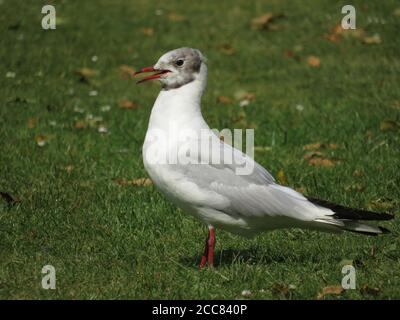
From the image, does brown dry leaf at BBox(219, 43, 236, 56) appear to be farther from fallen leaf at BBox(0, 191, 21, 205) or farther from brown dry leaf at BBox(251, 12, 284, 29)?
fallen leaf at BBox(0, 191, 21, 205)

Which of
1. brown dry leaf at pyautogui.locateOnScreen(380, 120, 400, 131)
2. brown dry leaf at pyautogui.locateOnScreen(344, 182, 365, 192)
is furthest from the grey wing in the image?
A: brown dry leaf at pyautogui.locateOnScreen(380, 120, 400, 131)

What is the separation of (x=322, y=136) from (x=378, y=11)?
476cm

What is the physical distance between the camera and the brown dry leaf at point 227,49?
1142cm

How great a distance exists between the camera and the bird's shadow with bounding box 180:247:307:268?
5686 millimetres

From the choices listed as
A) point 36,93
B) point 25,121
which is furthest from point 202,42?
point 25,121

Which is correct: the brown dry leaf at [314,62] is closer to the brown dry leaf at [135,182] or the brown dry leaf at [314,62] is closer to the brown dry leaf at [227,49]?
the brown dry leaf at [227,49]

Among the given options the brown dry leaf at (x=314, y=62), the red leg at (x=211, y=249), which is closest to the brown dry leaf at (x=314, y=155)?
the red leg at (x=211, y=249)

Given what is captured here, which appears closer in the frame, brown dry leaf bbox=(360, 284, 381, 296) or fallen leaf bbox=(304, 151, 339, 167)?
brown dry leaf bbox=(360, 284, 381, 296)

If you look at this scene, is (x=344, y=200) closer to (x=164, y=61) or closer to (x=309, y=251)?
(x=309, y=251)

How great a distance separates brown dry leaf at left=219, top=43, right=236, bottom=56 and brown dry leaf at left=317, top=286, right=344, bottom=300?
6644 mm

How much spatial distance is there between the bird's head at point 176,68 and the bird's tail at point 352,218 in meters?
1.13

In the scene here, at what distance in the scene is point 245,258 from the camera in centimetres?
577

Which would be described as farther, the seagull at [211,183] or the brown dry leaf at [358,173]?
the brown dry leaf at [358,173]

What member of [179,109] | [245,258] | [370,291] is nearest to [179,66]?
[179,109]
